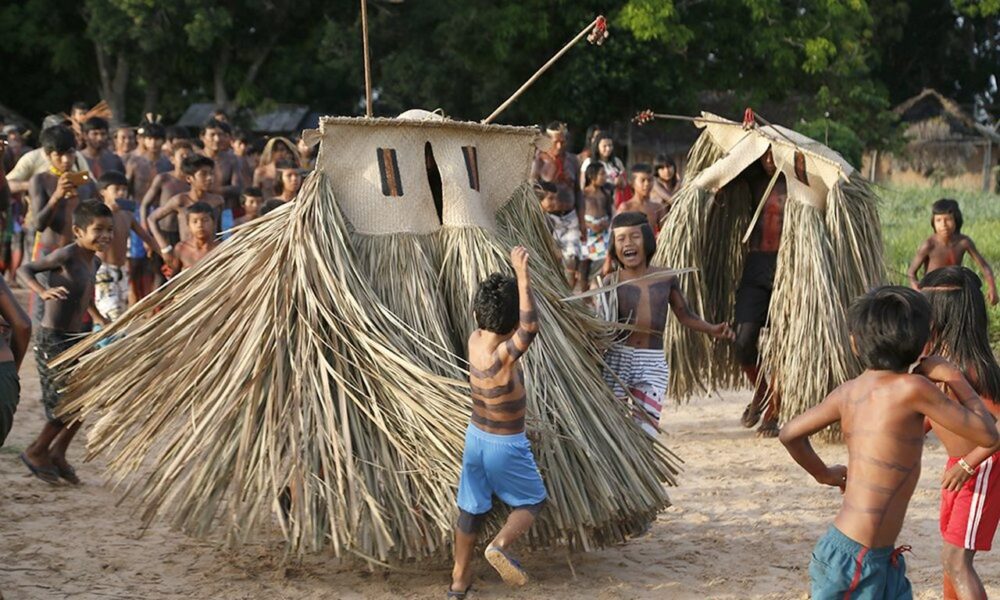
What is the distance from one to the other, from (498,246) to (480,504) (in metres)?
1.12

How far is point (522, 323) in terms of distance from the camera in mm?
4270

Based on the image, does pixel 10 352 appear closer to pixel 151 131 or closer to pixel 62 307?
pixel 62 307

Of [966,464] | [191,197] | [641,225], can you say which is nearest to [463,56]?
[191,197]

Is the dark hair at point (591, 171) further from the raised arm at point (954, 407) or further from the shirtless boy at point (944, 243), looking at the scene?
the raised arm at point (954, 407)

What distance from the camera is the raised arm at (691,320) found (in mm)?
5676

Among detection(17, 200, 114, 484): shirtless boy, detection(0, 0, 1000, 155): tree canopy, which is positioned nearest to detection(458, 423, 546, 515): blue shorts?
detection(17, 200, 114, 484): shirtless boy

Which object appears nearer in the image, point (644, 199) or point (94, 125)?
point (644, 199)

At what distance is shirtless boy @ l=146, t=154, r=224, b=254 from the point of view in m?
8.56

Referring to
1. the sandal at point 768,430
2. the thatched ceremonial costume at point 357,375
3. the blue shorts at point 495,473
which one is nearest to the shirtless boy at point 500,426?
the blue shorts at point 495,473

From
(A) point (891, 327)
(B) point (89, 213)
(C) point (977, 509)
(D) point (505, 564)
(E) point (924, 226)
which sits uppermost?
(B) point (89, 213)

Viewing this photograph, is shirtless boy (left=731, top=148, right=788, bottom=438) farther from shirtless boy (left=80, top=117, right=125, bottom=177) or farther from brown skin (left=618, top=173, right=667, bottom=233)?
shirtless boy (left=80, top=117, right=125, bottom=177)

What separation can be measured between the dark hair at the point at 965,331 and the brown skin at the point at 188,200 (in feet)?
17.7

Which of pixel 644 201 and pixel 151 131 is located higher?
pixel 151 131

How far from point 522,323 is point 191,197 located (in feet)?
16.1
